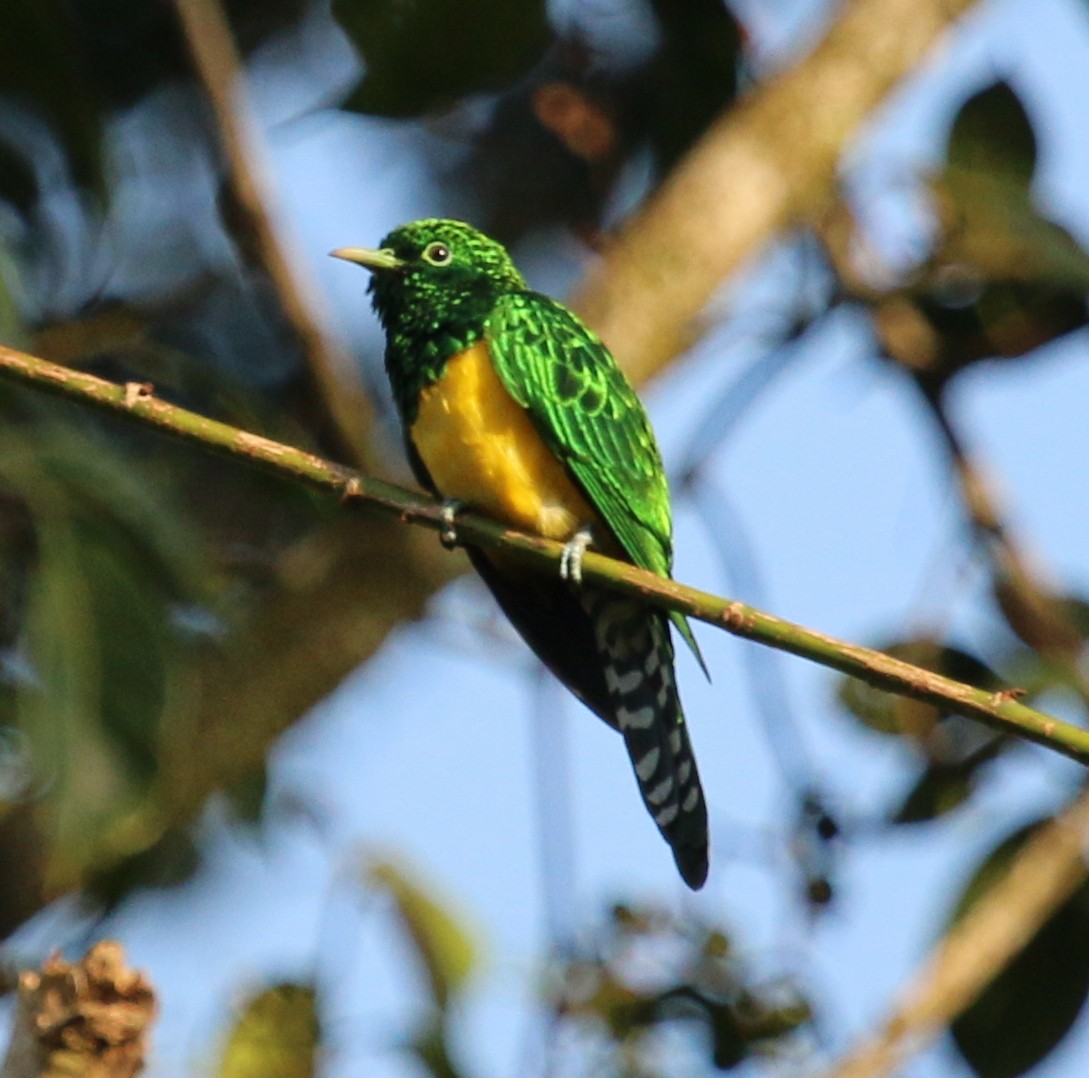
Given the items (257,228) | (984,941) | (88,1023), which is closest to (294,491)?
(257,228)

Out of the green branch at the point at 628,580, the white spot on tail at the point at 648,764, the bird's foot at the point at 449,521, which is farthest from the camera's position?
the white spot on tail at the point at 648,764

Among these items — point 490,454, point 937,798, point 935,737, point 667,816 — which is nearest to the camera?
point 667,816

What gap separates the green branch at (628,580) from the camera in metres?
2.64

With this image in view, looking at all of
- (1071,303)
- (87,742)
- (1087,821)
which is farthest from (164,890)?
(1071,303)

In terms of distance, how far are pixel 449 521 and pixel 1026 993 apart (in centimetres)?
222

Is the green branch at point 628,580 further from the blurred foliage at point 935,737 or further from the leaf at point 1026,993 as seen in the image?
the leaf at point 1026,993

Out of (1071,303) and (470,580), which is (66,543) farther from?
(1071,303)

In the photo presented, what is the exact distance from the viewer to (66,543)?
4031 millimetres

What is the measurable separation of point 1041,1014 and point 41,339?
282 cm

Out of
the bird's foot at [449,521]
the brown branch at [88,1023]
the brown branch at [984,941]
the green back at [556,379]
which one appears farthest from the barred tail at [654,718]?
the brown branch at [88,1023]

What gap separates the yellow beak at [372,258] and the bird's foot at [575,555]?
2.50 feet

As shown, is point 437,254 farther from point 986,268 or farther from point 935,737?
point 935,737

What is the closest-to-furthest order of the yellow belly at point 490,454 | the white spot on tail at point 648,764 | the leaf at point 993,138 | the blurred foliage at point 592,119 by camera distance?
the white spot on tail at point 648,764 → the yellow belly at point 490,454 → the leaf at point 993,138 → the blurred foliage at point 592,119

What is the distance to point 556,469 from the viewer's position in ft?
13.0
